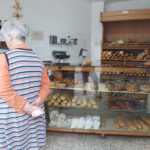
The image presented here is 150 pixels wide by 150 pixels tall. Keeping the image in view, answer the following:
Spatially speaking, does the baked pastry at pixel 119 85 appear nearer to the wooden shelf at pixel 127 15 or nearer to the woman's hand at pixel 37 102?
the woman's hand at pixel 37 102

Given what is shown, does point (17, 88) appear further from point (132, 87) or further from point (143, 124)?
point (143, 124)

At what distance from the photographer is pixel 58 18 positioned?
322 centimetres

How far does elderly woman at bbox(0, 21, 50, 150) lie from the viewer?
2.96 ft

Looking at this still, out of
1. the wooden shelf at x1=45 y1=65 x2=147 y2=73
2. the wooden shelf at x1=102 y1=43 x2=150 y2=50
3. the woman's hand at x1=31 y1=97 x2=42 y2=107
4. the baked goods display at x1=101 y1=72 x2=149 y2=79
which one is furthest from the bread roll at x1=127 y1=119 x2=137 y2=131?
the wooden shelf at x1=102 y1=43 x2=150 y2=50

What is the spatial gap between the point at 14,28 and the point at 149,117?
217 centimetres

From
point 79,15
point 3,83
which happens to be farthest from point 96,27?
point 3,83

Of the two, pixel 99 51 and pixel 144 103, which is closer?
pixel 144 103

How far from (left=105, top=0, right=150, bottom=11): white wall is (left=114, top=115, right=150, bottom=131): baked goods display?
2474 millimetres

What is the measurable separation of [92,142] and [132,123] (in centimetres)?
66

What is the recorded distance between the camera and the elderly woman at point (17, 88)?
→ 35.5 inches

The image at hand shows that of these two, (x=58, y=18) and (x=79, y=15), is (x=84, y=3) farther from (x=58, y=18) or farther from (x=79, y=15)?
(x=58, y=18)

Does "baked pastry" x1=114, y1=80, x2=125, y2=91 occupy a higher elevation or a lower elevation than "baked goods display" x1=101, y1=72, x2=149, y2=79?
lower

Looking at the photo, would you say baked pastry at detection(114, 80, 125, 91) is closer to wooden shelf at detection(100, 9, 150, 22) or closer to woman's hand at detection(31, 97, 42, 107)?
woman's hand at detection(31, 97, 42, 107)

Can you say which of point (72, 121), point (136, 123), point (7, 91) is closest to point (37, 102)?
point (7, 91)
